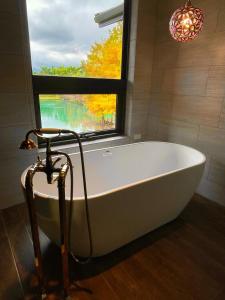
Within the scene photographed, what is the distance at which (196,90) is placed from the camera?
7.10 ft

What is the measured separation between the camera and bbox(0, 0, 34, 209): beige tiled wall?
1616 mm

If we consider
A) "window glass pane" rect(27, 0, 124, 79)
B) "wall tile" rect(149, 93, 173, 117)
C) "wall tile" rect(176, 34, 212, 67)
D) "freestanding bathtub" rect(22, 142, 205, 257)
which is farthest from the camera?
"wall tile" rect(149, 93, 173, 117)

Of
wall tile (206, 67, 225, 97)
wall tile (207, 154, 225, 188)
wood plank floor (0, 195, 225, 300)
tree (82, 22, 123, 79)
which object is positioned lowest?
wood plank floor (0, 195, 225, 300)

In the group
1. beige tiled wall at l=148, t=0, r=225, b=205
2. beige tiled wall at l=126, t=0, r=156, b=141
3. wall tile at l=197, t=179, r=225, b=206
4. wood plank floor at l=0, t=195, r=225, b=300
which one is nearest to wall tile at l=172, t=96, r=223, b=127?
beige tiled wall at l=148, t=0, r=225, b=205

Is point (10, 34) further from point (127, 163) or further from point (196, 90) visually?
point (196, 90)

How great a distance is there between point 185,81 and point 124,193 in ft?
5.40

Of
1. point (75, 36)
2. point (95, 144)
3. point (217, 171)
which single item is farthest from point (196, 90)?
point (75, 36)

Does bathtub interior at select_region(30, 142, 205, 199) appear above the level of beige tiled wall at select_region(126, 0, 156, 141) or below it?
below

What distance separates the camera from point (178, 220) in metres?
1.89

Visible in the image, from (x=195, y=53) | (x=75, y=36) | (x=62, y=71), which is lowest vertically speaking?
(x=62, y=71)

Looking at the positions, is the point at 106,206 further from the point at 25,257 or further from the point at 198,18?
the point at 198,18

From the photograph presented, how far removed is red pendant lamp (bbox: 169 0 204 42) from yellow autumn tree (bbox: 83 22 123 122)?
87cm

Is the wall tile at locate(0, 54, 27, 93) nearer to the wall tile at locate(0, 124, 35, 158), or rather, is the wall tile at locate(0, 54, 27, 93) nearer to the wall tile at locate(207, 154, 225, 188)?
the wall tile at locate(0, 124, 35, 158)

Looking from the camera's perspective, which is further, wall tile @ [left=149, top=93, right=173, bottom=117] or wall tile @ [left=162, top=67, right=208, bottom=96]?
wall tile @ [left=149, top=93, right=173, bottom=117]
